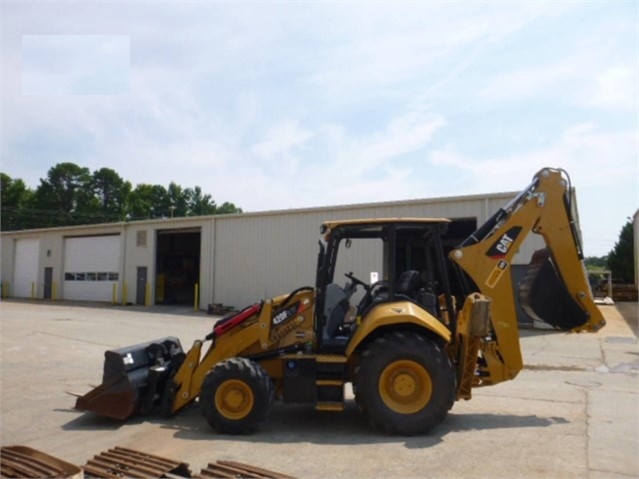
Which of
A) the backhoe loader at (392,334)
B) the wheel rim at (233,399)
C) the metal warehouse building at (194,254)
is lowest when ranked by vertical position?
the wheel rim at (233,399)

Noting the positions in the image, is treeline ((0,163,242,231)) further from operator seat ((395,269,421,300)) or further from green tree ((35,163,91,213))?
operator seat ((395,269,421,300))

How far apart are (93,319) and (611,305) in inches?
960

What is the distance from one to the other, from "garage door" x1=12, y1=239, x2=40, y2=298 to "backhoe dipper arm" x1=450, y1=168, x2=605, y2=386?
3527 cm

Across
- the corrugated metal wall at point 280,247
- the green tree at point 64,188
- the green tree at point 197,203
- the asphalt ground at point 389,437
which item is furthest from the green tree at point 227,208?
the asphalt ground at point 389,437

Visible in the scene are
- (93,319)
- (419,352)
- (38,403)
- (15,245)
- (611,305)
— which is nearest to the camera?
(419,352)

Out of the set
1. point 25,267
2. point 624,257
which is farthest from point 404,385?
point 624,257

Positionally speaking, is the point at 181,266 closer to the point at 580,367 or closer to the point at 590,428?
the point at 580,367

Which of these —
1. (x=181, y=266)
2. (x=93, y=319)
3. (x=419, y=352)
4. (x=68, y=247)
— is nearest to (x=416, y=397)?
(x=419, y=352)

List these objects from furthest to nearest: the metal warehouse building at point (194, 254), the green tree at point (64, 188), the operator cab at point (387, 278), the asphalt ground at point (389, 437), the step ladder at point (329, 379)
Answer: the green tree at point (64, 188)
the metal warehouse building at point (194, 254)
the operator cab at point (387, 278)
the step ladder at point (329, 379)
the asphalt ground at point (389, 437)

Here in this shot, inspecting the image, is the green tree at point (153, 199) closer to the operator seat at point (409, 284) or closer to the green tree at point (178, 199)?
the green tree at point (178, 199)

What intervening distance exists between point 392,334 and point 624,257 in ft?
133

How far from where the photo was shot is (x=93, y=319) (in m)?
20.9

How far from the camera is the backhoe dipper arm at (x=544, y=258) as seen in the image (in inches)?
268

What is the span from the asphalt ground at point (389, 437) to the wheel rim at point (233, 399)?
0.27 m
